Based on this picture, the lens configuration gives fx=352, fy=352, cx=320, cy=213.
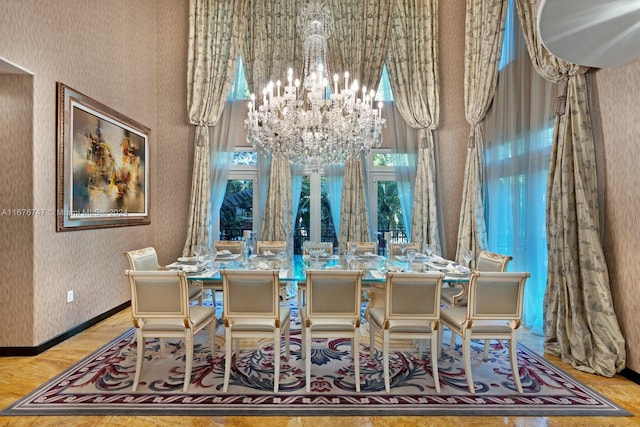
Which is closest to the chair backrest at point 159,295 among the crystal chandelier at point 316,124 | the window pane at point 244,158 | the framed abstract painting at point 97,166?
the framed abstract painting at point 97,166

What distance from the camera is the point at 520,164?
4.26 metres

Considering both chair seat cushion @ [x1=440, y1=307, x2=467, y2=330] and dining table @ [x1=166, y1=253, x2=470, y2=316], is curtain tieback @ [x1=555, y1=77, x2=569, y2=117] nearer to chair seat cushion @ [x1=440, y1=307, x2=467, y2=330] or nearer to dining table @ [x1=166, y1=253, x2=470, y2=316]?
dining table @ [x1=166, y1=253, x2=470, y2=316]

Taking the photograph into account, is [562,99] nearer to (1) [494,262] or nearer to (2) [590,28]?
(1) [494,262]

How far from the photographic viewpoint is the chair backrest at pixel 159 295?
2604mm

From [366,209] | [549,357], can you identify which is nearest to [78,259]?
[366,209]

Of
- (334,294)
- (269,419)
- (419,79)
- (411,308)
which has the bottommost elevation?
(269,419)

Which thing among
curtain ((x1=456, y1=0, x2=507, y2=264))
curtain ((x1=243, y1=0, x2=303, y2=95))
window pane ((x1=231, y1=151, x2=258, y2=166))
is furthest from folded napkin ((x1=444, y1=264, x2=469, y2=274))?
curtain ((x1=243, y1=0, x2=303, y2=95))

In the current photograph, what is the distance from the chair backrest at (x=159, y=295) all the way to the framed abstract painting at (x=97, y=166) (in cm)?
168

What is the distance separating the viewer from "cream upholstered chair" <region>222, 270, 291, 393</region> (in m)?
2.62

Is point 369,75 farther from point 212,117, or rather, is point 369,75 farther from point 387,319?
point 387,319

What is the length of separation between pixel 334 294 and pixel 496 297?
122 centimetres

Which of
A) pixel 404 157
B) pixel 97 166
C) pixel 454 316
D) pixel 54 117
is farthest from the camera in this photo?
pixel 404 157

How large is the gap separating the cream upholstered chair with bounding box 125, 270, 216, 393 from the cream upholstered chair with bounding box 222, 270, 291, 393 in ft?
0.96

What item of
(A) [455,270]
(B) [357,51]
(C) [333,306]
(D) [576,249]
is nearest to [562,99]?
(D) [576,249]
